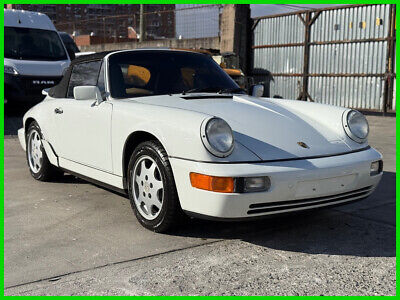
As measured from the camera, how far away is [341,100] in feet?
47.8

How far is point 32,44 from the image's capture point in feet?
37.2

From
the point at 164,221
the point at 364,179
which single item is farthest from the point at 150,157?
the point at 364,179

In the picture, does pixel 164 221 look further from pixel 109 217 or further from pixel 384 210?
pixel 384 210

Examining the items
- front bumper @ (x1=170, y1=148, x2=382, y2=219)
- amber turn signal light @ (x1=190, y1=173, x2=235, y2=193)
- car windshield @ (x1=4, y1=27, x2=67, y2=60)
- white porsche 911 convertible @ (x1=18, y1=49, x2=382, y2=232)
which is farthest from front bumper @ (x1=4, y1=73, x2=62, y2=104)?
amber turn signal light @ (x1=190, y1=173, x2=235, y2=193)

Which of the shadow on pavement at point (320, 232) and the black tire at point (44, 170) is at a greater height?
the black tire at point (44, 170)

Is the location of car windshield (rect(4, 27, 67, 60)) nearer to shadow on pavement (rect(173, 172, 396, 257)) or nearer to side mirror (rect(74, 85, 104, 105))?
side mirror (rect(74, 85, 104, 105))

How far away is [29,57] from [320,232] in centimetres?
917

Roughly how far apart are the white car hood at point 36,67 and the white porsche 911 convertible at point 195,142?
20.5ft

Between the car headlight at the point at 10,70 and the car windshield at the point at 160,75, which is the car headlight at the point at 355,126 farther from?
the car headlight at the point at 10,70

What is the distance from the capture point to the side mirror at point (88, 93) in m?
4.24

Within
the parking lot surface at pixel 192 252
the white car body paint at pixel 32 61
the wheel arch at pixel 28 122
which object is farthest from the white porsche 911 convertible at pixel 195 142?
the white car body paint at pixel 32 61

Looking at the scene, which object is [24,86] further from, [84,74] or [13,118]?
[84,74]

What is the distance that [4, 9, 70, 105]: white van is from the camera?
425 inches

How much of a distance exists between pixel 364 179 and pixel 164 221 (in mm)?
1487
